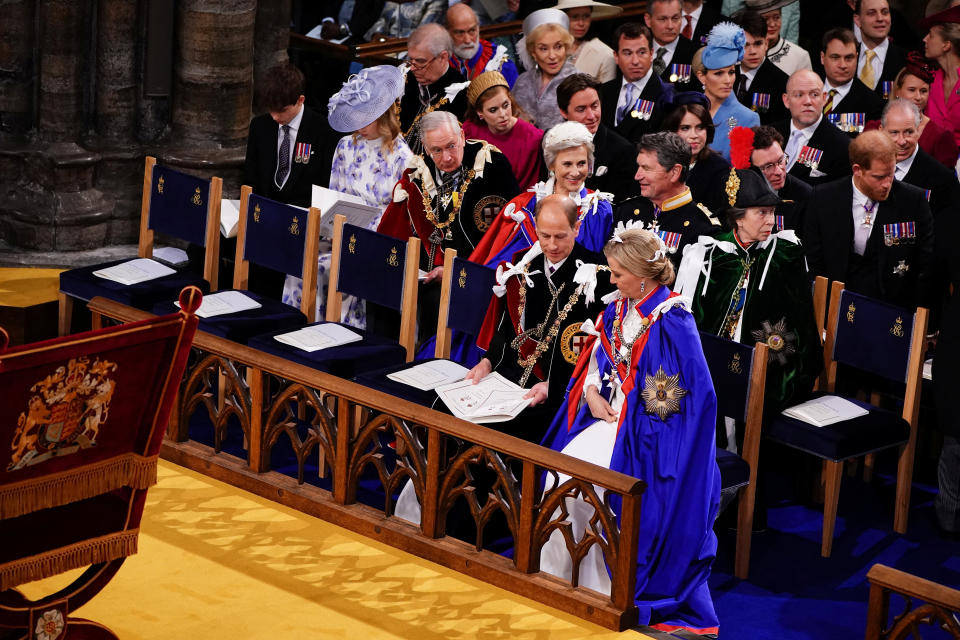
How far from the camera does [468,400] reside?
5.77 metres

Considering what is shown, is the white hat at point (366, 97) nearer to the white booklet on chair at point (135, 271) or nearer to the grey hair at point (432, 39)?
the grey hair at point (432, 39)

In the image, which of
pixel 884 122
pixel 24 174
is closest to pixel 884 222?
pixel 884 122

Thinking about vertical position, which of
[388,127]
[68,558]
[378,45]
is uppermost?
[378,45]

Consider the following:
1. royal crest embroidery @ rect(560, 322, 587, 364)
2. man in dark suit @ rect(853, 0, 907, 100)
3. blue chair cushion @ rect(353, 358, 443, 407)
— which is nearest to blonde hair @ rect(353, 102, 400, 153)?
blue chair cushion @ rect(353, 358, 443, 407)

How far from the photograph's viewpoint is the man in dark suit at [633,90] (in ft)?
26.6

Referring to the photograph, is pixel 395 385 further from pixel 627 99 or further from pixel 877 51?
pixel 877 51

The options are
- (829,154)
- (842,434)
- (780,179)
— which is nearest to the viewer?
(842,434)

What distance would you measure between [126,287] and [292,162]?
1167mm

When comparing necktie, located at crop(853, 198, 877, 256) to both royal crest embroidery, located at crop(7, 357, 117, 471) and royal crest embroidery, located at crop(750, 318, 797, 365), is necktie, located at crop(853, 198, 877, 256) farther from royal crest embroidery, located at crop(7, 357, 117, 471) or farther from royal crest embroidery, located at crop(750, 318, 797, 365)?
royal crest embroidery, located at crop(7, 357, 117, 471)

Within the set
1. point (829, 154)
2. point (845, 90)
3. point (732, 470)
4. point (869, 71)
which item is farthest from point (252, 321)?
Answer: point (869, 71)

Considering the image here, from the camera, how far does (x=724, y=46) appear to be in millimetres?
7691

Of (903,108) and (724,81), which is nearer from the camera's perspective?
(903,108)

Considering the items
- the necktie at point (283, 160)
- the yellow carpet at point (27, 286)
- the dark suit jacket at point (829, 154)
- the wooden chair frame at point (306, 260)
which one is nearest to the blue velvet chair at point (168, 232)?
the wooden chair frame at point (306, 260)

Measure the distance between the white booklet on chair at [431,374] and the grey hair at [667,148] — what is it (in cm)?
124
